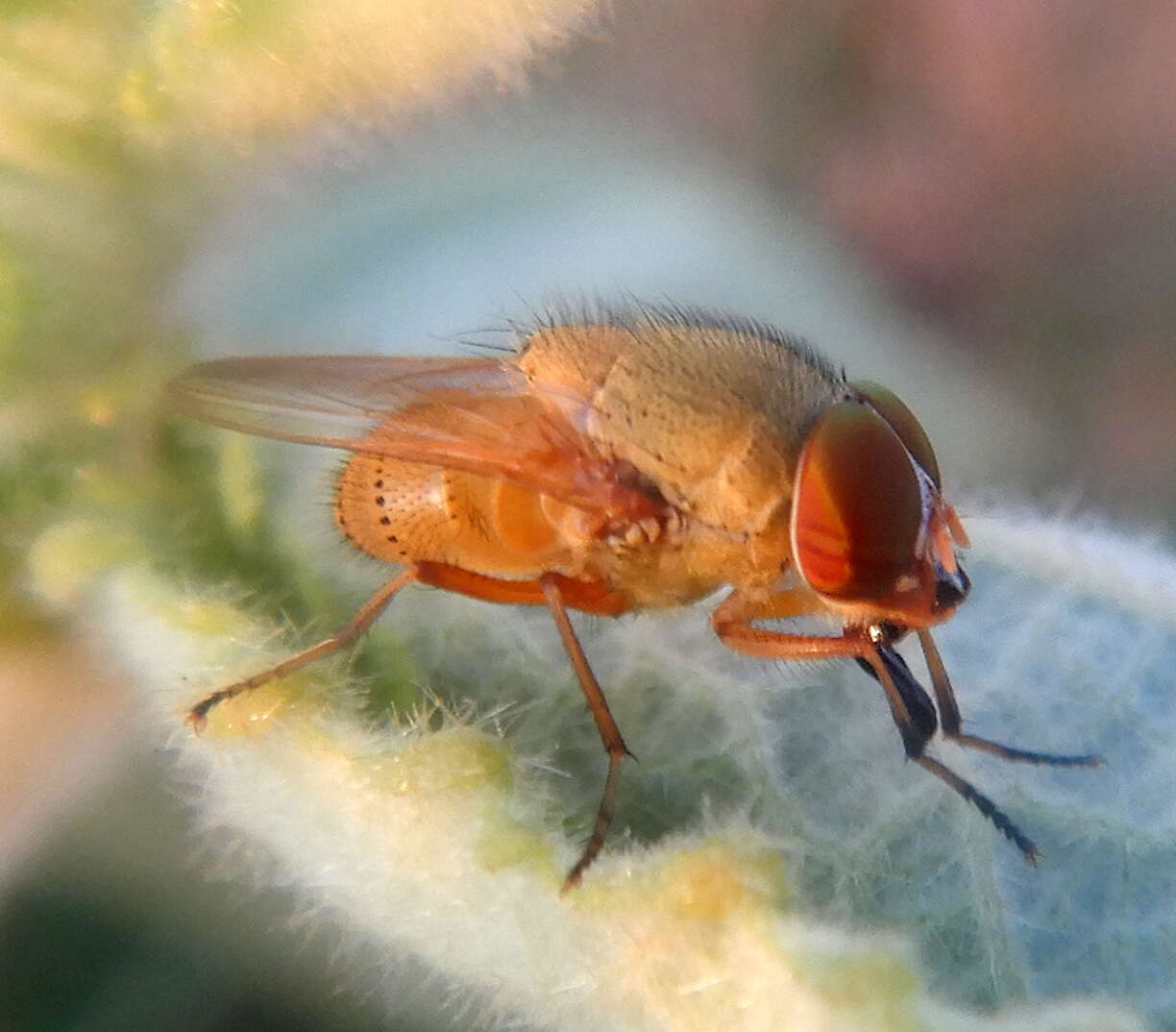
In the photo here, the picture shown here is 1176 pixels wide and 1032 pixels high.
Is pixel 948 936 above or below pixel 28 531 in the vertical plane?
below

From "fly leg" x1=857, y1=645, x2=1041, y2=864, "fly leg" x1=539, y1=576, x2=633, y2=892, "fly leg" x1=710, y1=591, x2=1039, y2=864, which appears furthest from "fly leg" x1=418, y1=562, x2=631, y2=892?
"fly leg" x1=857, y1=645, x2=1041, y2=864

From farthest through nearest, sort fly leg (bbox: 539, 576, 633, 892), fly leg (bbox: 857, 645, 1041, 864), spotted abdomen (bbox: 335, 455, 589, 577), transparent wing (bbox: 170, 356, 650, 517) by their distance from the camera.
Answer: spotted abdomen (bbox: 335, 455, 589, 577)
transparent wing (bbox: 170, 356, 650, 517)
fly leg (bbox: 857, 645, 1041, 864)
fly leg (bbox: 539, 576, 633, 892)

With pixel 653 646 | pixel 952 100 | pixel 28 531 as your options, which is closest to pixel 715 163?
pixel 952 100

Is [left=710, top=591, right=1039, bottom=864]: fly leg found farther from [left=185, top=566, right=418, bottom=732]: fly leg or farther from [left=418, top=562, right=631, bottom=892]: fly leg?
[left=185, top=566, right=418, bottom=732]: fly leg

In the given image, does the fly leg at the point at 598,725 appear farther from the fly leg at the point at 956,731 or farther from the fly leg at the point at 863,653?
the fly leg at the point at 956,731

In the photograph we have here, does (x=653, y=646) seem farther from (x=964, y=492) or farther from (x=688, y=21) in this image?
(x=688, y=21)

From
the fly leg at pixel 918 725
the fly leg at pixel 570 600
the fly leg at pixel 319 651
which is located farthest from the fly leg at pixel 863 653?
the fly leg at pixel 319 651
